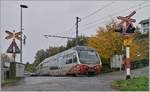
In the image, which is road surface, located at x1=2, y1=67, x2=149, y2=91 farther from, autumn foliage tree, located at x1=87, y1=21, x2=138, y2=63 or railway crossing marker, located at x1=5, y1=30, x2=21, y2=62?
autumn foliage tree, located at x1=87, y1=21, x2=138, y2=63

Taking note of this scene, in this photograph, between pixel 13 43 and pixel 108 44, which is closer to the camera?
pixel 13 43

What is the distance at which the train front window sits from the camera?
3981 cm

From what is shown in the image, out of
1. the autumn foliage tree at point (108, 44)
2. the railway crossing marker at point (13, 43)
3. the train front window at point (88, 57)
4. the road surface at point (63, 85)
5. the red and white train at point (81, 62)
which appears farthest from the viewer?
the autumn foliage tree at point (108, 44)

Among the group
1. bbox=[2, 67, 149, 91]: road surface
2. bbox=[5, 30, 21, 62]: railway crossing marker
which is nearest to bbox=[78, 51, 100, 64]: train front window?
bbox=[5, 30, 21, 62]: railway crossing marker

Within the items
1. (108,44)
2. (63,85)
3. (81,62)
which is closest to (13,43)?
(63,85)

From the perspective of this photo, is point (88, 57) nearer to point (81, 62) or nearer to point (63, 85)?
point (81, 62)

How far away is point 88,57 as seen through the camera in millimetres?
40531

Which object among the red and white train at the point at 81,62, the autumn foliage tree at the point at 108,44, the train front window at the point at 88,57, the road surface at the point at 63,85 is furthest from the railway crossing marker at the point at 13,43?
the autumn foliage tree at the point at 108,44

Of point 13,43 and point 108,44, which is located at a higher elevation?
point 108,44

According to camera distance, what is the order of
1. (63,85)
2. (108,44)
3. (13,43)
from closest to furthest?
1. (63,85)
2. (13,43)
3. (108,44)

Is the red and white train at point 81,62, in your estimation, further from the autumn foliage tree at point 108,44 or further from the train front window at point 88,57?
the autumn foliage tree at point 108,44

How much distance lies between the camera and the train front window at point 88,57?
39.8 meters

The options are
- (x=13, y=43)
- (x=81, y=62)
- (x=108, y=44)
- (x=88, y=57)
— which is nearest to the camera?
(x=13, y=43)

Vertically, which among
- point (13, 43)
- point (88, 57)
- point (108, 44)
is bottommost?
point (88, 57)
